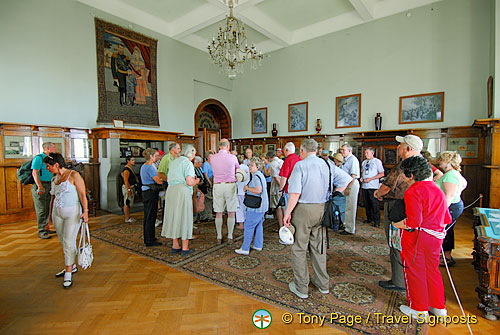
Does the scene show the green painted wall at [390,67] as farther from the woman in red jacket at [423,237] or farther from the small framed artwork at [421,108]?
the woman in red jacket at [423,237]

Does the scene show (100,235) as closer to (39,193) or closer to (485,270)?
(39,193)

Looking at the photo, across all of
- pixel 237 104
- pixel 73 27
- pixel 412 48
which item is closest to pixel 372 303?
pixel 412 48

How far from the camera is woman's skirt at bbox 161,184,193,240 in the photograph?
3.43 metres

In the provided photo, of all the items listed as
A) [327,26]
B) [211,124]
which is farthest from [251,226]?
[211,124]

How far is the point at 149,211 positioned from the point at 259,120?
793 centimetres

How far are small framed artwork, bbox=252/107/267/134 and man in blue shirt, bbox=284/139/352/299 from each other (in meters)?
8.51

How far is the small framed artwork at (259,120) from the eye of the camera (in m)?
11.0

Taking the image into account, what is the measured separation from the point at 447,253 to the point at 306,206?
2.55 m

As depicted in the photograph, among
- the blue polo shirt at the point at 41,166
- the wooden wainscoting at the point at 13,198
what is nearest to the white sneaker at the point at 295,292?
the blue polo shirt at the point at 41,166

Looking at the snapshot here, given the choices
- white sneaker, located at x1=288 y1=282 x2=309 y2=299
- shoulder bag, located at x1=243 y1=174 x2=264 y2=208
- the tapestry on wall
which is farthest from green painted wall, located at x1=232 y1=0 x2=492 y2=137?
white sneaker, located at x1=288 y1=282 x2=309 y2=299

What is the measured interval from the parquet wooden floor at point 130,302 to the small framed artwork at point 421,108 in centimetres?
526

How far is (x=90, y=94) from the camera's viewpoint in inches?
284

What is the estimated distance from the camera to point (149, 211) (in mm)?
4020

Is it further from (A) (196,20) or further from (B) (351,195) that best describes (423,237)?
(A) (196,20)
